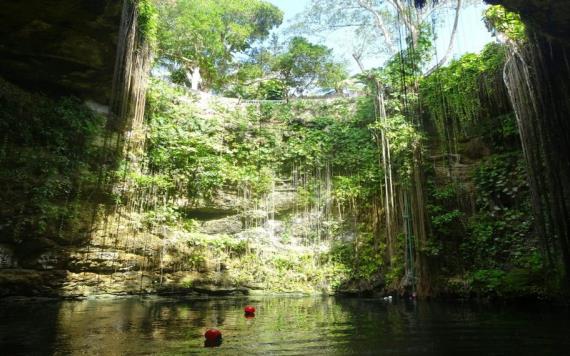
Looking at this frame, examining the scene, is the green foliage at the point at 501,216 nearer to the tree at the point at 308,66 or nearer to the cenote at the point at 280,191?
the cenote at the point at 280,191

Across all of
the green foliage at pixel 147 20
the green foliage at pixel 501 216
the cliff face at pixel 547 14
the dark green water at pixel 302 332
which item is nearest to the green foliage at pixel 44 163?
the green foliage at pixel 147 20

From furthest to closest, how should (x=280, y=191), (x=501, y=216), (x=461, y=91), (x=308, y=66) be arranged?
(x=308, y=66), (x=280, y=191), (x=461, y=91), (x=501, y=216)

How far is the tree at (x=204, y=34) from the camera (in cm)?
1533

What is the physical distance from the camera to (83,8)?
24.2 feet

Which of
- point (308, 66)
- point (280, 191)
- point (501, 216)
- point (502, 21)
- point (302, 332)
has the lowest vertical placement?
point (302, 332)

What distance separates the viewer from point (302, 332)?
4188 mm

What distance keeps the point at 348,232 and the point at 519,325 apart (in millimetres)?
7085

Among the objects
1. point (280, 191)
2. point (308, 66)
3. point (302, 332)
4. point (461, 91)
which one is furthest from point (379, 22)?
point (302, 332)

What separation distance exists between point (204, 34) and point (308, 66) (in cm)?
469

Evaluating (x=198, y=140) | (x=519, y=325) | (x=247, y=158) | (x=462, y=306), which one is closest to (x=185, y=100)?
(x=198, y=140)

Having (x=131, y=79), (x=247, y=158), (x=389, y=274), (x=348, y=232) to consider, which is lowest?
(x=389, y=274)

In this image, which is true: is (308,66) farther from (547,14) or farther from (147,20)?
(547,14)

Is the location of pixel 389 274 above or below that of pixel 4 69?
below

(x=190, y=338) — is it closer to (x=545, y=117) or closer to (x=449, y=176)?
(x=545, y=117)
